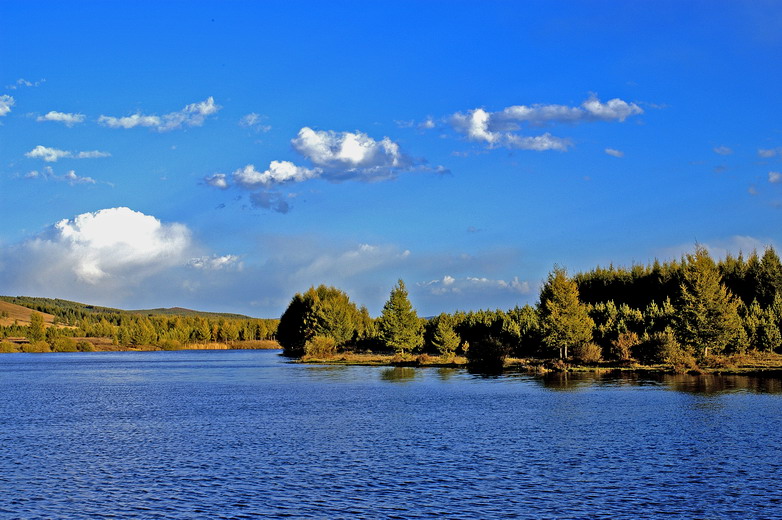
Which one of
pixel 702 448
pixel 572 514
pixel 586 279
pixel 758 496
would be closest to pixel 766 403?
pixel 702 448

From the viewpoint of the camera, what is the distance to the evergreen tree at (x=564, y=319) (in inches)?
3568

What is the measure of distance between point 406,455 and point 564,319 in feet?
193

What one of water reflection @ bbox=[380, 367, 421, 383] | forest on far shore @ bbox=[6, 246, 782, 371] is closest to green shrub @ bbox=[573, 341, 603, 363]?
forest on far shore @ bbox=[6, 246, 782, 371]

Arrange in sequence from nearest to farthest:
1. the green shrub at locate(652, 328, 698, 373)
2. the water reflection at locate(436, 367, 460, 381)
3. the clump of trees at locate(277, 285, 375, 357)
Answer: the green shrub at locate(652, 328, 698, 373) < the water reflection at locate(436, 367, 460, 381) < the clump of trees at locate(277, 285, 375, 357)

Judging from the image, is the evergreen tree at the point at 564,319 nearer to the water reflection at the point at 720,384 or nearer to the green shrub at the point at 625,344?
the green shrub at the point at 625,344

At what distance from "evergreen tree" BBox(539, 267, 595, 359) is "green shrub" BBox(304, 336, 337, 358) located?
189ft

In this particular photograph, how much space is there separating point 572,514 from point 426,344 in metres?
117

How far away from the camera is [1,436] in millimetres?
43375

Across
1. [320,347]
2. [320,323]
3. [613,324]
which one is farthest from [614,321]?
[320,323]

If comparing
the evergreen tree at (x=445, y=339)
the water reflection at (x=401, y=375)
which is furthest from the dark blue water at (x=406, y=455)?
the evergreen tree at (x=445, y=339)

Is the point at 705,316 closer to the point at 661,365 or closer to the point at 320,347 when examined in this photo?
the point at 661,365

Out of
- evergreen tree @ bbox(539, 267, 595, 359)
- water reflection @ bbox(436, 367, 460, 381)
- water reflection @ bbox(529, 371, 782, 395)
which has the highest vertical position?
evergreen tree @ bbox(539, 267, 595, 359)

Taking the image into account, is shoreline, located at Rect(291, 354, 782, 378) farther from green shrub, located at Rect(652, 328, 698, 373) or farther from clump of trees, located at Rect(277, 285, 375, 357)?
clump of trees, located at Rect(277, 285, 375, 357)

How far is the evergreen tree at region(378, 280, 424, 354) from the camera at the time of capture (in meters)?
117
